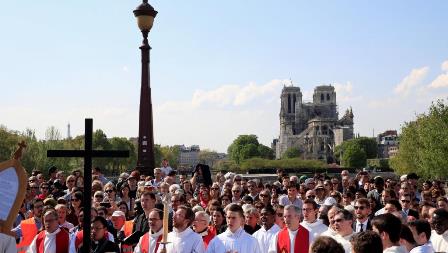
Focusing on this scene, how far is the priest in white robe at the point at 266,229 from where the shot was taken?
10.0 metres

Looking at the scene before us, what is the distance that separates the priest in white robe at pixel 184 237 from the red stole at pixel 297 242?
4.50ft

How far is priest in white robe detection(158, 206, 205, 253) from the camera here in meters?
8.73

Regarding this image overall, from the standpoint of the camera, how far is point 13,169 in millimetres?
7559

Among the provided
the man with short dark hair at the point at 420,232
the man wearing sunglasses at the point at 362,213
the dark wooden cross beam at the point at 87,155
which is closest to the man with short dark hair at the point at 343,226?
the man with short dark hair at the point at 420,232

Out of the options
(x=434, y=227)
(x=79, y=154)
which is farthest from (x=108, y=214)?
(x=434, y=227)

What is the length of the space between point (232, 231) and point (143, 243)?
137 centimetres

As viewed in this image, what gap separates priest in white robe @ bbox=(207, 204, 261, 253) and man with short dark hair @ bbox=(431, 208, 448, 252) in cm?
240

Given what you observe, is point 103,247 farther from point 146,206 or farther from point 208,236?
point 146,206

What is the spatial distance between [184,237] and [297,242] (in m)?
1.75

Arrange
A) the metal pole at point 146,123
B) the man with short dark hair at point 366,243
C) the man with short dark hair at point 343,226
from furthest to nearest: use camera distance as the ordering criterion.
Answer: the metal pole at point 146,123
the man with short dark hair at point 343,226
the man with short dark hair at point 366,243

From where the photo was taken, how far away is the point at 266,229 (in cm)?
1029

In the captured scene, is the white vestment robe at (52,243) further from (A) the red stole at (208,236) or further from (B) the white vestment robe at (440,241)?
(B) the white vestment robe at (440,241)

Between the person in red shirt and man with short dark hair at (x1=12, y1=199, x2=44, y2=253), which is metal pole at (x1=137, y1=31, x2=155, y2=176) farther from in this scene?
the person in red shirt

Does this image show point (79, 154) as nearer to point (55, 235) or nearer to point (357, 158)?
point (55, 235)
